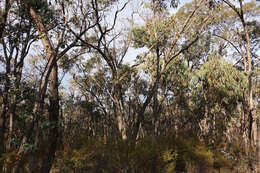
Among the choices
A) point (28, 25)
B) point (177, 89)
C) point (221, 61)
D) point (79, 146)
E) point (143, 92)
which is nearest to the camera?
point (79, 146)

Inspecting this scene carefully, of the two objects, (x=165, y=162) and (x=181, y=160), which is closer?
(x=165, y=162)

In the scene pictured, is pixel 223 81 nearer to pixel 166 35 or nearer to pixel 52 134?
pixel 166 35

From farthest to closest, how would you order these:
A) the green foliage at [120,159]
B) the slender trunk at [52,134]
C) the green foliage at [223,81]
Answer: the green foliage at [223,81], the green foliage at [120,159], the slender trunk at [52,134]

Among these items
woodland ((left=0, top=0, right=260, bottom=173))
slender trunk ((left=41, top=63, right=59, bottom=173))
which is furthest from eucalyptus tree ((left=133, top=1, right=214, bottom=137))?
slender trunk ((left=41, top=63, right=59, bottom=173))

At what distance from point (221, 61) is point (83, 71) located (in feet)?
27.9

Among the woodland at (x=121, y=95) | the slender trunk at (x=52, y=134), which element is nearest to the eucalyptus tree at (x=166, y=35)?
the woodland at (x=121, y=95)

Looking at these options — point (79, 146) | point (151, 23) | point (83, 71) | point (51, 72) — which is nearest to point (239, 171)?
point (79, 146)

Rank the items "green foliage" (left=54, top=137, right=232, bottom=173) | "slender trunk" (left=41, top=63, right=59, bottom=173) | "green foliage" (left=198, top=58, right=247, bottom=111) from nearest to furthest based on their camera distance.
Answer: "slender trunk" (left=41, top=63, right=59, bottom=173) → "green foliage" (left=54, top=137, right=232, bottom=173) → "green foliage" (left=198, top=58, right=247, bottom=111)

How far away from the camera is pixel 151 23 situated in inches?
326

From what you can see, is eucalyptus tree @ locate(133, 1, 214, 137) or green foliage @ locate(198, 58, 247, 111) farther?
green foliage @ locate(198, 58, 247, 111)

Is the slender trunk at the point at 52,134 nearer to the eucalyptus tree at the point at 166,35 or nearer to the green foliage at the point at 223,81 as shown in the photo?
the eucalyptus tree at the point at 166,35

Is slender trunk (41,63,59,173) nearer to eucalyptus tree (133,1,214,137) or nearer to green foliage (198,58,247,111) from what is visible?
eucalyptus tree (133,1,214,137)

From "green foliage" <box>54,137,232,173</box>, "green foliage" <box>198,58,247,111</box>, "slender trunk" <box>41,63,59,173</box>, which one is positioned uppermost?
"green foliage" <box>198,58,247,111</box>

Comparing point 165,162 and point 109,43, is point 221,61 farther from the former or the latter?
point 165,162
